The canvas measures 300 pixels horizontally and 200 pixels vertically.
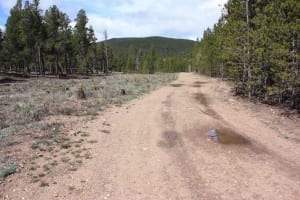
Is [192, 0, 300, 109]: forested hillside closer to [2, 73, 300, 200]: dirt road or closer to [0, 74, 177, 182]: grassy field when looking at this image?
[2, 73, 300, 200]: dirt road

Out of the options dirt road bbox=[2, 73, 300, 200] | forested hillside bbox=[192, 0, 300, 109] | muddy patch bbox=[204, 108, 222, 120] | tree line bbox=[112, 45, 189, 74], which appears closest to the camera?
dirt road bbox=[2, 73, 300, 200]

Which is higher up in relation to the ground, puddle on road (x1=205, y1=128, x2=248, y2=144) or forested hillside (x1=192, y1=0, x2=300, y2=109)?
forested hillside (x1=192, y1=0, x2=300, y2=109)

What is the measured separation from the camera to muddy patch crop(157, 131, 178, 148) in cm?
1181

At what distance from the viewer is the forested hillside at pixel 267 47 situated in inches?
664

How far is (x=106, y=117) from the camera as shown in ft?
55.5

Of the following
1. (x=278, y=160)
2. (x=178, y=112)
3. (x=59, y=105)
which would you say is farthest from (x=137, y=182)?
(x=59, y=105)

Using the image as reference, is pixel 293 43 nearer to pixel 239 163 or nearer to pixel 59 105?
pixel 239 163

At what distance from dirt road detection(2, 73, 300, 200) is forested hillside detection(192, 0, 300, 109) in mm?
3079

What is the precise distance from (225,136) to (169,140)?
8.21ft

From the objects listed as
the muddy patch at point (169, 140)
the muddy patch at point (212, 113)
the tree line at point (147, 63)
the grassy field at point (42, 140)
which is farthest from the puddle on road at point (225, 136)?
the tree line at point (147, 63)

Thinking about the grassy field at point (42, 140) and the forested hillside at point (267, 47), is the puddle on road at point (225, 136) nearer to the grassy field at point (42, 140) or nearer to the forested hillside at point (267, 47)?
the grassy field at point (42, 140)

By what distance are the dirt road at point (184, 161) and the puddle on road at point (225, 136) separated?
0.04 meters

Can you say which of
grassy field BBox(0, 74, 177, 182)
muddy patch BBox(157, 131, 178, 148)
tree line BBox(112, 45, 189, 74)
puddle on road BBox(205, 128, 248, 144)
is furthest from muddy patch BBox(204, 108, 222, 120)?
tree line BBox(112, 45, 189, 74)

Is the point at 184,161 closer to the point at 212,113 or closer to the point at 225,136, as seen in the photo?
the point at 225,136
